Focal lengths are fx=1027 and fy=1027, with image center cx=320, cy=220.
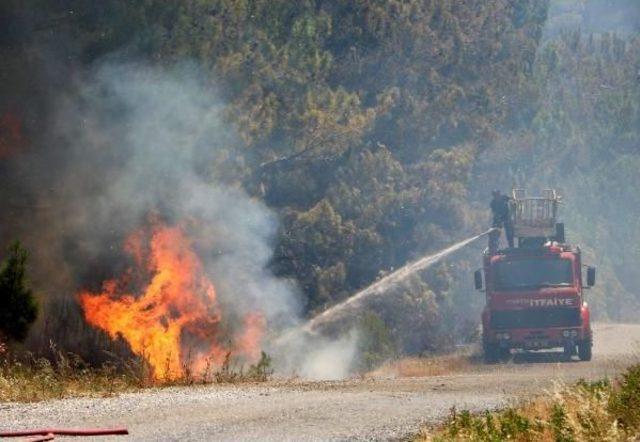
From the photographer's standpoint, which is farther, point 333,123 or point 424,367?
point 333,123

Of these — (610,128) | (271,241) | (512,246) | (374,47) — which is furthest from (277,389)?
(610,128)

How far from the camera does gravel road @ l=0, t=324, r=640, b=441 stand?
12.5m

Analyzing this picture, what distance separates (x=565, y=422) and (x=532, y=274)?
48.2ft

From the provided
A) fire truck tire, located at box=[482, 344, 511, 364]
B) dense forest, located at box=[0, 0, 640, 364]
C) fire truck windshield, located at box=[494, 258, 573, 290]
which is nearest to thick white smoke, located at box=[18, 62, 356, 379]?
dense forest, located at box=[0, 0, 640, 364]

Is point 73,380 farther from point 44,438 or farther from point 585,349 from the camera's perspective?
point 585,349

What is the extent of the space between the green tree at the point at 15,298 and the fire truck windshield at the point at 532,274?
1201cm

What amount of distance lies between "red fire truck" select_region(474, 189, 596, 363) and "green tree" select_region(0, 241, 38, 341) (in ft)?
37.2

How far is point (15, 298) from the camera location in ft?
56.7

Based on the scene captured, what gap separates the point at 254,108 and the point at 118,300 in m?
7.61

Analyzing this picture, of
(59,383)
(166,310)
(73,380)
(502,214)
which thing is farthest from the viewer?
Answer: (502,214)

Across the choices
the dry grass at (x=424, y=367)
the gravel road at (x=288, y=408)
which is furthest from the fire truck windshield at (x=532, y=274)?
the gravel road at (x=288, y=408)

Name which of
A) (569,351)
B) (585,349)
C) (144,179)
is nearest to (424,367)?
(569,351)

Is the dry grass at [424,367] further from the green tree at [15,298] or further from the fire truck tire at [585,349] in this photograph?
the green tree at [15,298]

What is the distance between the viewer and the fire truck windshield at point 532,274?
82.0 feet
